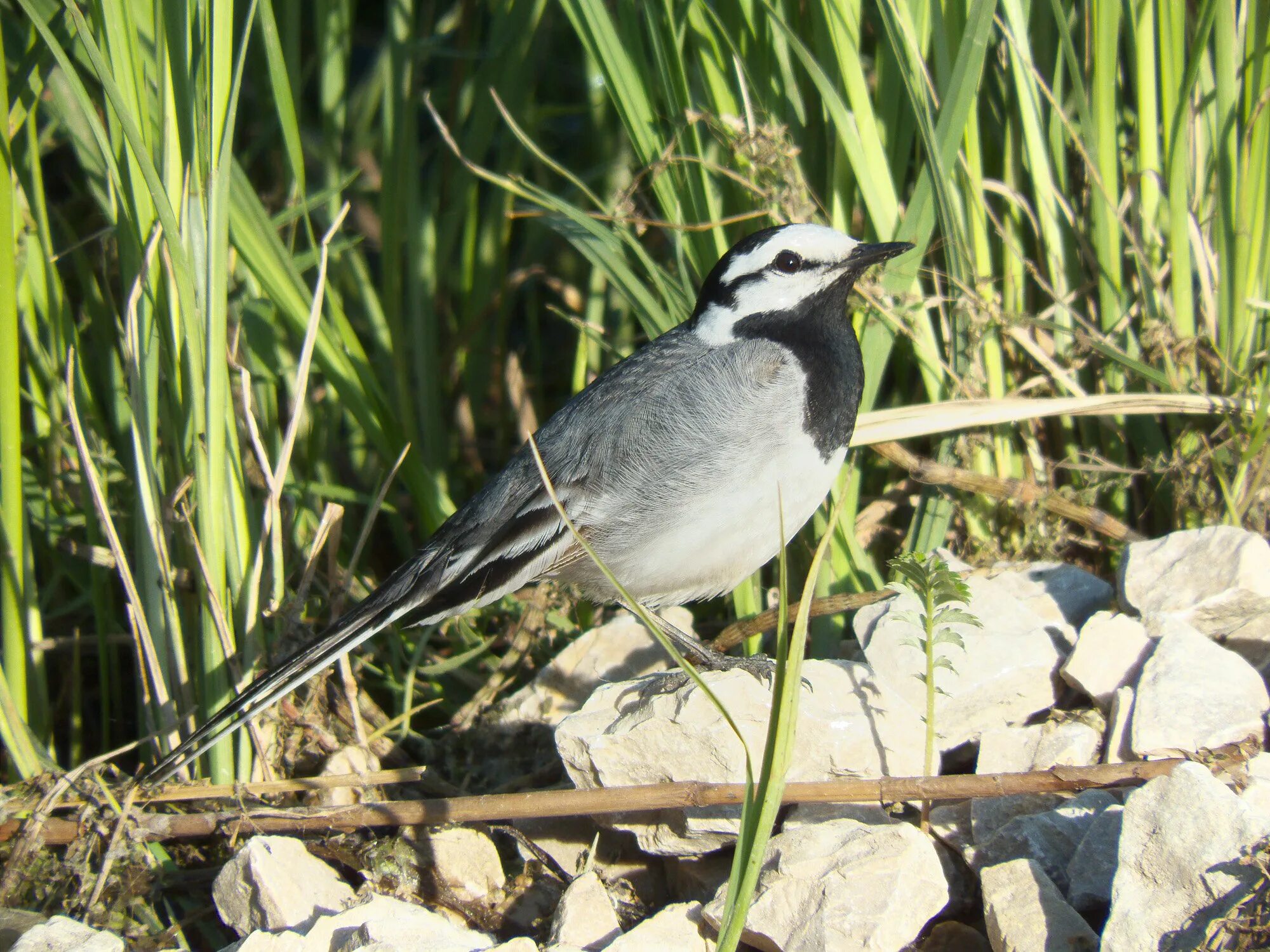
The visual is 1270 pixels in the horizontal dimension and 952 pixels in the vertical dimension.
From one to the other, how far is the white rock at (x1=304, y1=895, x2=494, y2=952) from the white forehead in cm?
187

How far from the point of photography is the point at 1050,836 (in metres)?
2.23

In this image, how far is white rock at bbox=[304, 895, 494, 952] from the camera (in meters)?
2.14

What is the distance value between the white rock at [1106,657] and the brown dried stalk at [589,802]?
1.13ft

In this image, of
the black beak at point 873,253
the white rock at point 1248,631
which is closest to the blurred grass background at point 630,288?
the black beak at point 873,253

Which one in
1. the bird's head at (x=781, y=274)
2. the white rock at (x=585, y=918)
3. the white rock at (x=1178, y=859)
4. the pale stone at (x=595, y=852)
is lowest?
the pale stone at (x=595, y=852)

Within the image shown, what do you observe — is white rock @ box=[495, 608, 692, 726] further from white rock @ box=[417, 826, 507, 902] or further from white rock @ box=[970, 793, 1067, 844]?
white rock @ box=[970, 793, 1067, 844]

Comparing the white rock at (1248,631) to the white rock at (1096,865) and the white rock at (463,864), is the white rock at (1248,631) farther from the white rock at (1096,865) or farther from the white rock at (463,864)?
the white rock at (463,864)

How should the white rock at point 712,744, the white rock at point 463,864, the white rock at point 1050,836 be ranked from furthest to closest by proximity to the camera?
1. the white rock at point 463,864
2. the white rock at point 712,744
3. the white rock at point 1050,836

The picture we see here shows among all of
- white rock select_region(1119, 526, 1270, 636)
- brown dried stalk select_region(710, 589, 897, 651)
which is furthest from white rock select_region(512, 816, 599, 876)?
white rock select_region(1119, 526, 1270, 636)

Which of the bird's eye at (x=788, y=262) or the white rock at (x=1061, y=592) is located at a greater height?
the bird's eye at (x=788, y=262)

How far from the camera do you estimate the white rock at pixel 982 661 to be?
106 inches

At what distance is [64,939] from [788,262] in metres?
2.36

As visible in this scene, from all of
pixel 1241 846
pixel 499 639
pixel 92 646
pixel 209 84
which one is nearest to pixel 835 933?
pixel 1241 846

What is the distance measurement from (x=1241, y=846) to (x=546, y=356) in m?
4.09
